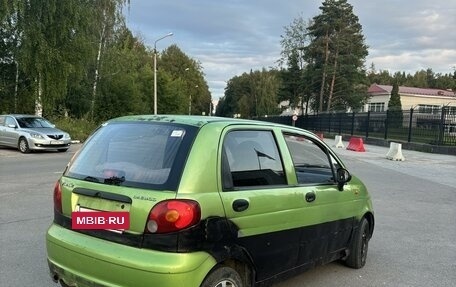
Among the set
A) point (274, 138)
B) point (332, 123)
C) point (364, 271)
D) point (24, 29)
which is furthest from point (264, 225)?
point (332, 123)

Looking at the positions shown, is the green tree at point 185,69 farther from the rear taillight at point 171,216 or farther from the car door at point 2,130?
the rear taillight at point 171,216

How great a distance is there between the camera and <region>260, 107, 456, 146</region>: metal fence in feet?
74.4

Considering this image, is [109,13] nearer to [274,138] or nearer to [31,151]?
[31,151]

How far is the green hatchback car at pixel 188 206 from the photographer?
10.7 feet

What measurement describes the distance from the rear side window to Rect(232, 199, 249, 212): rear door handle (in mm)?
122

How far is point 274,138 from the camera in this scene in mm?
4258

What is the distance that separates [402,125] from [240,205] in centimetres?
2517

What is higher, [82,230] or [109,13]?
[109,13]

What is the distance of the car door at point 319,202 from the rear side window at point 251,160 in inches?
9.3

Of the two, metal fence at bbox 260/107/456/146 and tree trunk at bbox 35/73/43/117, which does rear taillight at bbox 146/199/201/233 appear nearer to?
metal fence at bbox 260/107/456/146

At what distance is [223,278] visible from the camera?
3.49 m

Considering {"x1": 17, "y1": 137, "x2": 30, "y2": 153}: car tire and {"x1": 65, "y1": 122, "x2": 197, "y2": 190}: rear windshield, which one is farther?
{"x1": 17, "y1": 137, "x2": 30, "y2": 153}: car tire

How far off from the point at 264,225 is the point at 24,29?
24171 mm

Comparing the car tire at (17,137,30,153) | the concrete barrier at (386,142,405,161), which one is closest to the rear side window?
the concrete barrier at (386,142,405,161)
